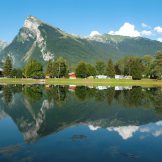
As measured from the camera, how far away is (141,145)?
29.6 meters

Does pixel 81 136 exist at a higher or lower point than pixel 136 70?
lower

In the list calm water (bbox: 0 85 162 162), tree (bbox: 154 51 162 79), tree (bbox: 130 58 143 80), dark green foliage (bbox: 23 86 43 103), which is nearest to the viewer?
calm water (bbox: 0 85 162 162)

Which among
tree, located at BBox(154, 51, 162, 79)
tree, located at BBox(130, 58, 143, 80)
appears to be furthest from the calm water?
tree, located at BBox(130, 58, 143, 80)

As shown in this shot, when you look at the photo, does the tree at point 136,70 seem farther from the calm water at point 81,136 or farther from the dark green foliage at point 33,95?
the calm water at point 81,136

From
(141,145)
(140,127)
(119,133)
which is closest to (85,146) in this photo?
(141,145)

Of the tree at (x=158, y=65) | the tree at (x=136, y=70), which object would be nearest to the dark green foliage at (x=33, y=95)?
the tree at (x=158, y=65)

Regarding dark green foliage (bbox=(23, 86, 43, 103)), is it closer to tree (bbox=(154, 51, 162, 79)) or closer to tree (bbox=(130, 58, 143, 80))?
tree (bbox=(154, 51, 162, 79))

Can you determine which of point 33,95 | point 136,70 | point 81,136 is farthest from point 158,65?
point 81,136

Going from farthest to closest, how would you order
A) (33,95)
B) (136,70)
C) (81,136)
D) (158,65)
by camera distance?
(136,70), (158,65), (33,95), (81,136)

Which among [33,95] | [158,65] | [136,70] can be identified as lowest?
[33,95]

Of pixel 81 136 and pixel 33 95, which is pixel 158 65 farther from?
pixel 81 136

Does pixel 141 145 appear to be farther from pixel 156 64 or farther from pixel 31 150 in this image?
pixel 156 64

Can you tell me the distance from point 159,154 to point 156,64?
508 ft

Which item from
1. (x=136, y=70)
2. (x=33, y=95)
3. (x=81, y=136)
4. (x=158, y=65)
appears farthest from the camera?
(x=136, y=70)
